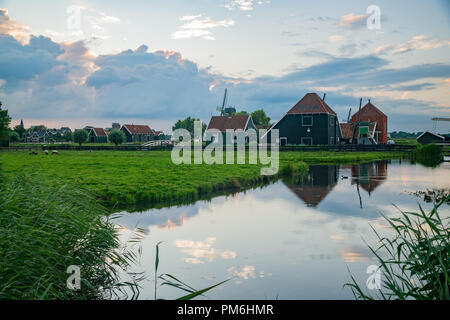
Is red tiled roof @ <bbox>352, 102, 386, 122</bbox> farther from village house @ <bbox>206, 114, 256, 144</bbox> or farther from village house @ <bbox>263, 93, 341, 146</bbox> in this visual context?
village house @ <bbox>206, 114, 256, 144</bbox>

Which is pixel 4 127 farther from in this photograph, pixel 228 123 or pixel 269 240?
pixel 269 240

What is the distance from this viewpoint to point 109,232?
6590 mm

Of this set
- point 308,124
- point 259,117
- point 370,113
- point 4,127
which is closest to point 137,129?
point 259,117

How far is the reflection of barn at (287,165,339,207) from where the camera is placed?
51.5 feet

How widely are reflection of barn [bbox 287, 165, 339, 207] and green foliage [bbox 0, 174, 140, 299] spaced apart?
9807mm

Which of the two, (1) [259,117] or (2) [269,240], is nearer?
(2) [269,240]

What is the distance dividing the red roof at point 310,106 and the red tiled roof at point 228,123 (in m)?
8.45

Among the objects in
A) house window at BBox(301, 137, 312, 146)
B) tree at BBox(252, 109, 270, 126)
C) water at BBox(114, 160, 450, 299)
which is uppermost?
tree at BBox(252, 109, 270, 126)

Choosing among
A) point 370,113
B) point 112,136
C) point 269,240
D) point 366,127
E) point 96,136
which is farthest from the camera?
point 96,136

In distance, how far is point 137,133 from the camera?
82625mm

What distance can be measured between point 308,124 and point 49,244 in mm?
46343

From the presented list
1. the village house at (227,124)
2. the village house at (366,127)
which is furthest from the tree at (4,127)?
the village house at (366,127)

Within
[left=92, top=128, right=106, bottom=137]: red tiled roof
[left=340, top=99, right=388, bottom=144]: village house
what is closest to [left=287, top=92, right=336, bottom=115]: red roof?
[left=340, top=99, right=388, bottom=144]: village house

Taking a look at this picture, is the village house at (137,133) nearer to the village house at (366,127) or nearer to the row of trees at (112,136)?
the row of trees at (112,136)
